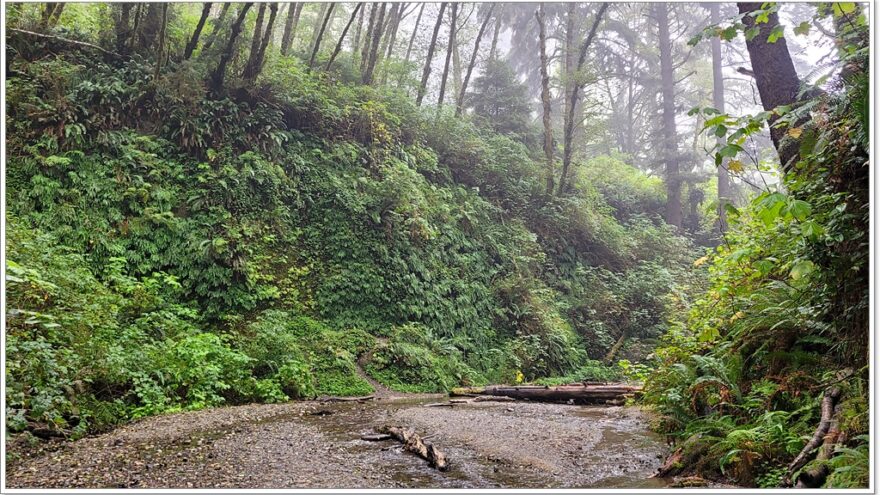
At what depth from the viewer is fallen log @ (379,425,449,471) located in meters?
4.66

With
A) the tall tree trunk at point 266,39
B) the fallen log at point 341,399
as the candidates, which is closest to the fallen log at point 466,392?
the fallen log at point 341,399

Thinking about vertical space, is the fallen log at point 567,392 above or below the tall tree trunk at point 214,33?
below

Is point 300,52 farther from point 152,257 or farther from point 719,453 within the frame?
point 719,453

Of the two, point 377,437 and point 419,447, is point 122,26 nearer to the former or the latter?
point 377,437

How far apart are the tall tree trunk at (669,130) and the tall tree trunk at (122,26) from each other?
22.3m

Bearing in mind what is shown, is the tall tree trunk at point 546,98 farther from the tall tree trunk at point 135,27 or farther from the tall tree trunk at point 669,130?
the tall tree trunk at point 135,27

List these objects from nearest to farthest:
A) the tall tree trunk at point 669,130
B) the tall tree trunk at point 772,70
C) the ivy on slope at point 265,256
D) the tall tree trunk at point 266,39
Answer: the tall tree trunk at point 772,70
the ivy on slope at point 265,256
the tall tree trunk at point 266,39
the tall tree trunk at point 669,130

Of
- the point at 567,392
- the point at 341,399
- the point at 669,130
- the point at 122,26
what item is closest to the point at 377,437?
the point at 341,399

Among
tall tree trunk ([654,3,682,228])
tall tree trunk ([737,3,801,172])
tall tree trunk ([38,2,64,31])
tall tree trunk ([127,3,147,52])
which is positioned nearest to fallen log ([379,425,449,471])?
tall tree trunk ([737,3,801,172])

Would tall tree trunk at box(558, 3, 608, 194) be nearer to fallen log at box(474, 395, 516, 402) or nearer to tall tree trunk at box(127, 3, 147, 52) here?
fallen log at box(474, 395, 516, 402)

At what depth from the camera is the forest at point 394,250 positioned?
4.26 metres

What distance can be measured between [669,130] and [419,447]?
26270 millimetres

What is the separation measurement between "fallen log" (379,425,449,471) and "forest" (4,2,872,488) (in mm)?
209

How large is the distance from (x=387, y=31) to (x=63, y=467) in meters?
20.5
